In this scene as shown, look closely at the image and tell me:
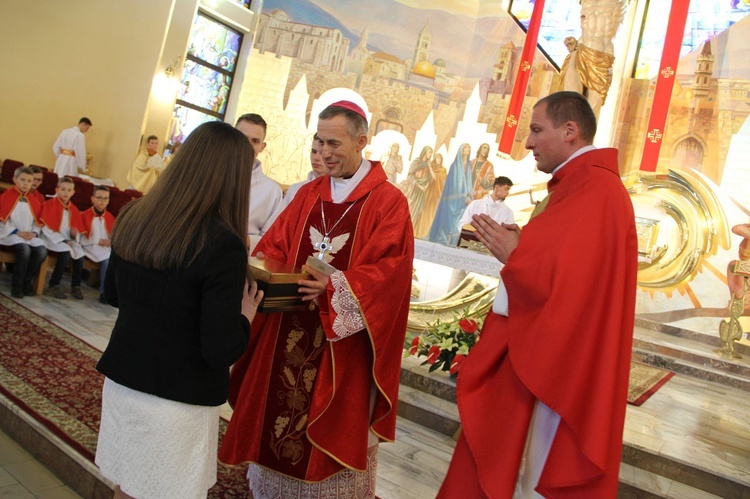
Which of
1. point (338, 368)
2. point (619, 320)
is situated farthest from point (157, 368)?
point (619, 320)

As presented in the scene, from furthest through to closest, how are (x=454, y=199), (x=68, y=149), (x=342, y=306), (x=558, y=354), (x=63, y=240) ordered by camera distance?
(x=454, y=199), (x=68, y=149), (x=63, y=240), (x=342, y=306), (x=558, y=354)

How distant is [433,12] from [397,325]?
39.0 feet

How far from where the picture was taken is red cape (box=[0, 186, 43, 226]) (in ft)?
19.1

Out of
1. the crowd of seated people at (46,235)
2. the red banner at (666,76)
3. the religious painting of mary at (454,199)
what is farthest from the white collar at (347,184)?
the religious painting of mary at (454,199)

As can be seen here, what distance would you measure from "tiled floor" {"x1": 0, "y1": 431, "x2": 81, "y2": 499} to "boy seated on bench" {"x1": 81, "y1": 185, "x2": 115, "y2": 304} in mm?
3314

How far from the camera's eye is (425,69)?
42.3 ft

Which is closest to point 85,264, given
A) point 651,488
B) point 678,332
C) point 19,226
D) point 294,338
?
point 19,226

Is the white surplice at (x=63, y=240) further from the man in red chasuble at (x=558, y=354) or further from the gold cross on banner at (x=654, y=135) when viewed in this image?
the gold cross on banner at (x=654, y=135)

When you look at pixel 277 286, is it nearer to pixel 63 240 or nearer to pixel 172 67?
pixel 63 240

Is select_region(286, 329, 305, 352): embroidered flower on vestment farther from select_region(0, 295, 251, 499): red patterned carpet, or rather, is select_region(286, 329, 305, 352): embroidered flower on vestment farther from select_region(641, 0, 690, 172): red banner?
select_region(641, 0, 690, 172): red banner

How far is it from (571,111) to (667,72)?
24.9ft

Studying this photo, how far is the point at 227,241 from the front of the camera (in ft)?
5.24

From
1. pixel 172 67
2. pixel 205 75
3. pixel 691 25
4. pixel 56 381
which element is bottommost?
pixel 56 381

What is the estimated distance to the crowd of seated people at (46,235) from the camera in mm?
5738
